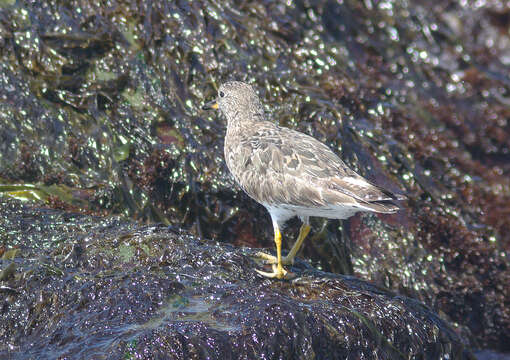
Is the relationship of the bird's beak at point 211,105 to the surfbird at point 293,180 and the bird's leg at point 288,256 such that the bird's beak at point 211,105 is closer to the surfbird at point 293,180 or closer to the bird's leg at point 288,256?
the surfbird at point 293,180

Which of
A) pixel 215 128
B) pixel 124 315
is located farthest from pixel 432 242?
pixel 124 315

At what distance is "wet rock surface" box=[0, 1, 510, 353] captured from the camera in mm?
7004

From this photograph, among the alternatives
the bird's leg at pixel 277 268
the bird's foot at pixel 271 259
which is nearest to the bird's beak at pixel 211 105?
the bird's leg at pixel 277 268

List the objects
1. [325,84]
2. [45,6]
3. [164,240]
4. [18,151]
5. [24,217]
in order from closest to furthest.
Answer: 1. [164,240]
2. [24,217]
3. [18,151]
4. [45,6]
5. [325,84]

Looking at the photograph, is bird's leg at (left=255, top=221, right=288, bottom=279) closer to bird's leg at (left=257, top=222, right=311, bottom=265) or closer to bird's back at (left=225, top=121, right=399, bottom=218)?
bird's leg at (left=257, top=222, right=311, bottom=265)

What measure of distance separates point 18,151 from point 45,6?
6.01ft

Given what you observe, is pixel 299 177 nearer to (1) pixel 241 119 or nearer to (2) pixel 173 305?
(1) pixel 241 119

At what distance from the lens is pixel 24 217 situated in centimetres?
606

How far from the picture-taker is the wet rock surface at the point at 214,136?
23.0ft

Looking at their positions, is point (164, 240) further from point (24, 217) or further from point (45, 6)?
point (45, 6)

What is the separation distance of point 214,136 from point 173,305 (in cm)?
303

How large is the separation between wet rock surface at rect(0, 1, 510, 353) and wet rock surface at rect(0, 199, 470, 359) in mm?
561

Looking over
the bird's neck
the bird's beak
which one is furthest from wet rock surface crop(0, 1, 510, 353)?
the bird's neck

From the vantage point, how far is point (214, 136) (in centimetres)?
741
